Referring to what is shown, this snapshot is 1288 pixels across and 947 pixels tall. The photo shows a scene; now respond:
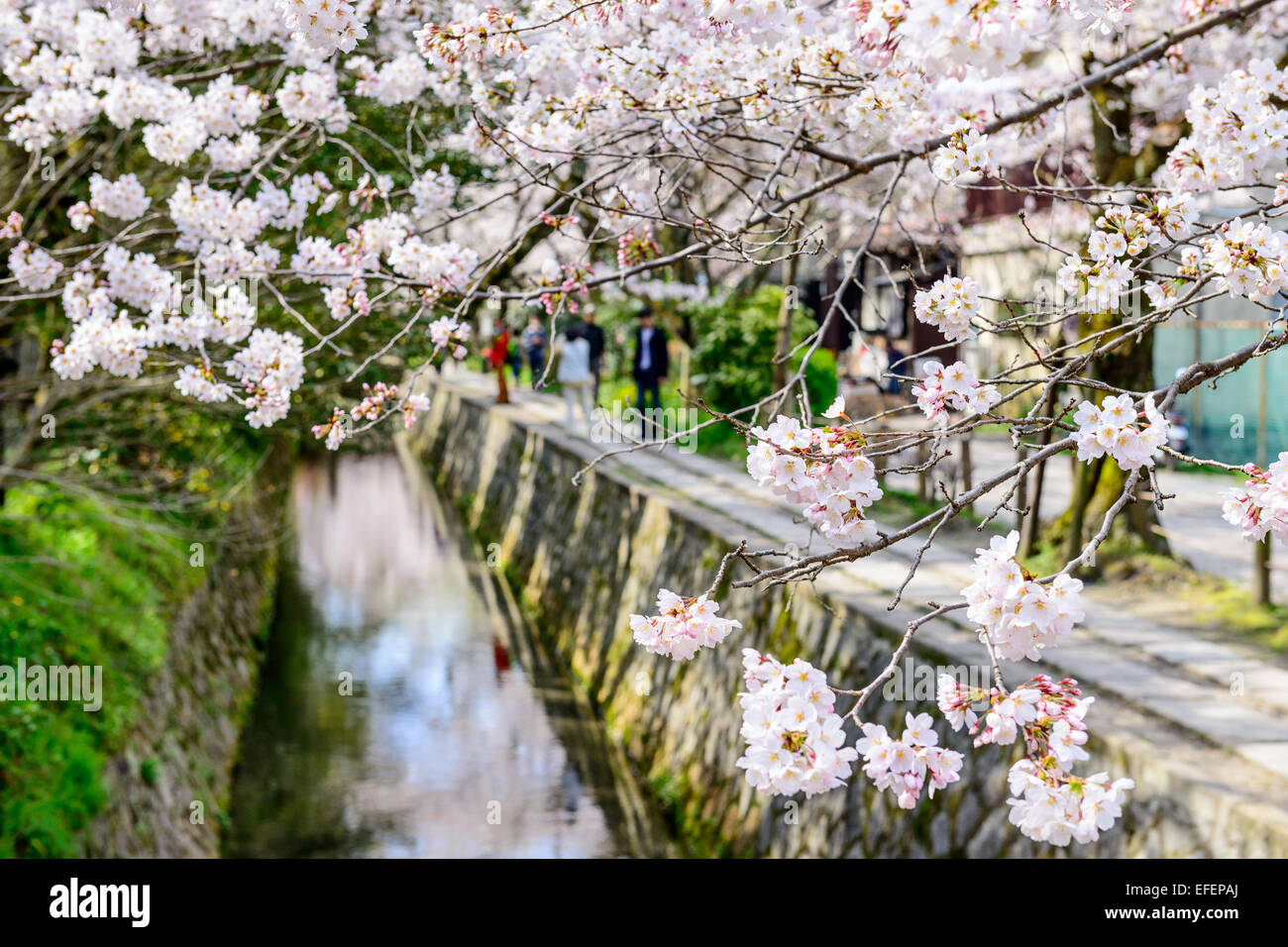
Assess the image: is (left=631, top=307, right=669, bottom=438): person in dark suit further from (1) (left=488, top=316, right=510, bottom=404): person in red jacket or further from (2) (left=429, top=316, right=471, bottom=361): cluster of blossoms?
(2) (left=429, top=316, right=471, bottom=361): cluster of blossoms

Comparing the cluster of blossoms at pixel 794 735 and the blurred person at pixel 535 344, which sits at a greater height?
the blurred person at pixel 535 344

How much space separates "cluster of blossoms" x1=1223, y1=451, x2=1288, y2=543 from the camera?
2.42 metres

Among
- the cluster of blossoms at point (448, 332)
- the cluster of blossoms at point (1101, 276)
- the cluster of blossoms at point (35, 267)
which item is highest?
the cluster of blossoms at point (35, 267)

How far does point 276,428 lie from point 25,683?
223 cm

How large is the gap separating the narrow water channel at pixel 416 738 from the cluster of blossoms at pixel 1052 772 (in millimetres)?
7219

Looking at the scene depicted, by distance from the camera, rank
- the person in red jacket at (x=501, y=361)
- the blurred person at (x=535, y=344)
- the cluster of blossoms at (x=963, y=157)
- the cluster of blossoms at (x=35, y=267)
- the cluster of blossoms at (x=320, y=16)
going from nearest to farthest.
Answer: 1. the cluster of blossoms at (x=320, y=16)
2. the cluster of blossoms at (x=963, y=157)
3. the cluster of blossoms at (x=35, y=267)
4. the person in red jacket at (x=501, y=361)
5. the blurred person at (x=535, y=344)

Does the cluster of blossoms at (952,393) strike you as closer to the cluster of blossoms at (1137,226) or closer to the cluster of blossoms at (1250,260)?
the cluster of blossoms at (1250,260)

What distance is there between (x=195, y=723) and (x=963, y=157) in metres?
8.08

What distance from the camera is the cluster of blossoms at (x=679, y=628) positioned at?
273 centimetres

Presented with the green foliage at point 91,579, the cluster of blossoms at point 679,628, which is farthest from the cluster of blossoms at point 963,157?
the green foliage at point 91,579

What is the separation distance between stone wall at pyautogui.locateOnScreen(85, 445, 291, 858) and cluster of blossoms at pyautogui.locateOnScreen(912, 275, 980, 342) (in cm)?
553

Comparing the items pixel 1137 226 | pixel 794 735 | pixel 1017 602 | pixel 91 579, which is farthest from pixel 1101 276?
pixel 91 579
